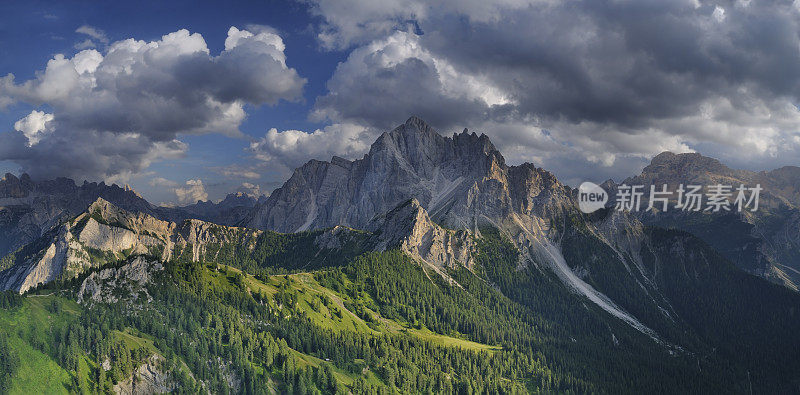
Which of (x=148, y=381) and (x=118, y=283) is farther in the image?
(x=118, y=283)

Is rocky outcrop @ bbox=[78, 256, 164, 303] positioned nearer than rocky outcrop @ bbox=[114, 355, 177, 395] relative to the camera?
No

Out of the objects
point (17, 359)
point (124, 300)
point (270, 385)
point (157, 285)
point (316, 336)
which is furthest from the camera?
point (316, 336)

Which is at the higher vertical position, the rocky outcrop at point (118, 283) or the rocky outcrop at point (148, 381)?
the rocky outcrop at point (118, 283)

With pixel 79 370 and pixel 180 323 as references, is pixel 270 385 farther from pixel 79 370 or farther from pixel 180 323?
pixel 79 370

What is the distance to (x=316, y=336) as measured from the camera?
7859 inches

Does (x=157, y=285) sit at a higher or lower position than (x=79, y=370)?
higher

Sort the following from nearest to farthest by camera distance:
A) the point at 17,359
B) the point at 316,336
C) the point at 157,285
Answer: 1. the point at 17,359
2. the point at 157,285
3. the point at 316,336

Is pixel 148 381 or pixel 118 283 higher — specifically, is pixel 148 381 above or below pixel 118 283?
below

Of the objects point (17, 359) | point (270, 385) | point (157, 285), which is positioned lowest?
point (270, 385)

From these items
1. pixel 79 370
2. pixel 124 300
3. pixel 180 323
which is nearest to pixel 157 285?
pixel 124 300

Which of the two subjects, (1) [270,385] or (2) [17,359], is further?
(1) [270,385]

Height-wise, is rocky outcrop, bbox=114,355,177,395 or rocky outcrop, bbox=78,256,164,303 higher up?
rocky outcrop, bbox=78,256,164,303

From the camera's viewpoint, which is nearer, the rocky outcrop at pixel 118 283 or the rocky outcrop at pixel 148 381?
the rocky outcrop at pixel 148 381

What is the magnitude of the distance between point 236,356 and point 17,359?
56501 mm
